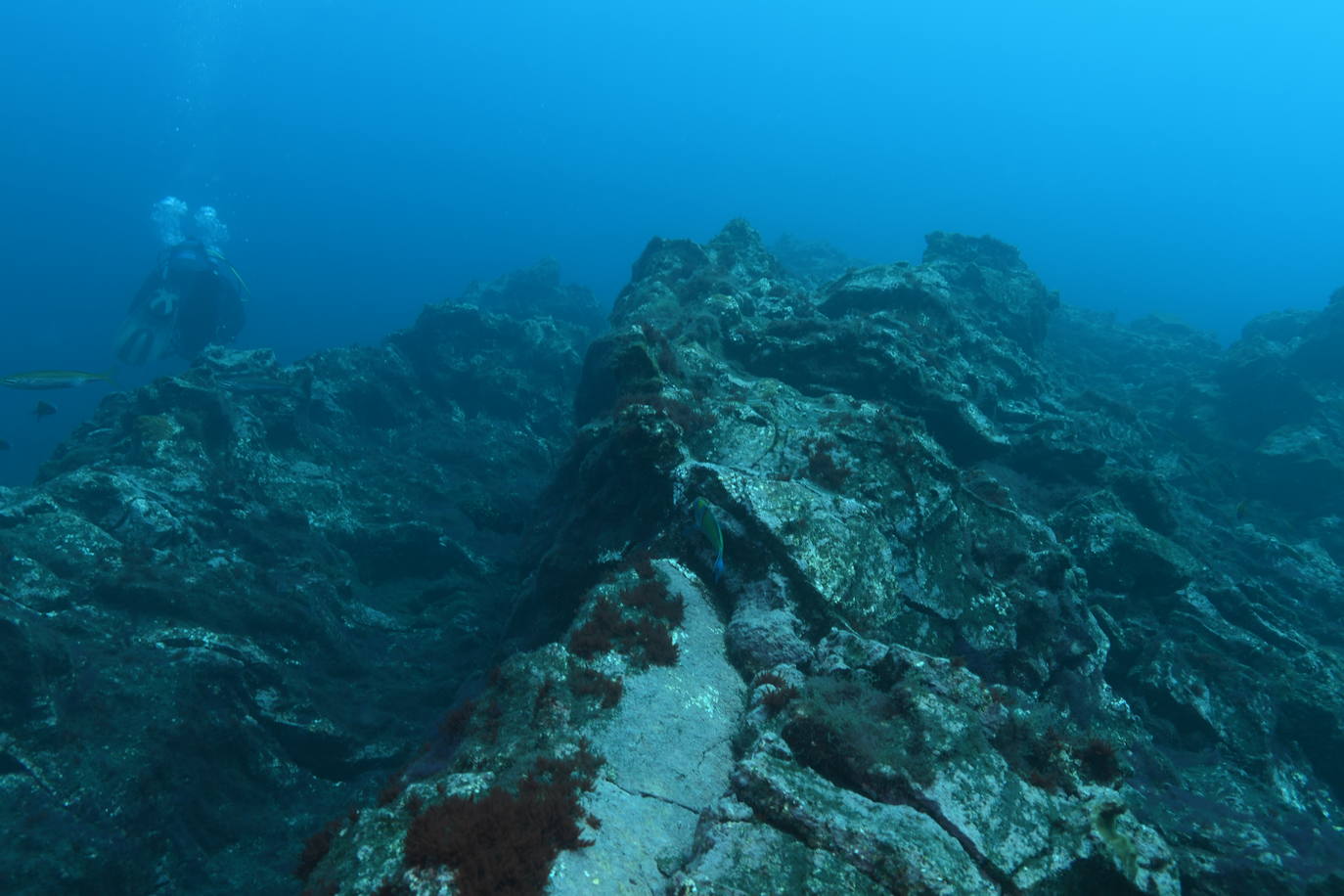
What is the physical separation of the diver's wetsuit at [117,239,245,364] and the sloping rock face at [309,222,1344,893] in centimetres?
2177

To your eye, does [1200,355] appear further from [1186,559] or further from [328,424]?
[328,424]

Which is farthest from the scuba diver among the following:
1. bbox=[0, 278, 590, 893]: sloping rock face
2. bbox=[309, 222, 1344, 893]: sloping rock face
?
bbox=[309, 222, 1344, 893]: sloping rock face

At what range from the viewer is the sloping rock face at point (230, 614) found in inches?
380

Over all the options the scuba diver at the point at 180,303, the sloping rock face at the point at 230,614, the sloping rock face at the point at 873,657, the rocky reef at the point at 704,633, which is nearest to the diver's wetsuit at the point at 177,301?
the scuba diver at the point at 180,303

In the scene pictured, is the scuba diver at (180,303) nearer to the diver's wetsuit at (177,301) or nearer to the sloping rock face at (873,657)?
the diver's wetsuit at (177,301)

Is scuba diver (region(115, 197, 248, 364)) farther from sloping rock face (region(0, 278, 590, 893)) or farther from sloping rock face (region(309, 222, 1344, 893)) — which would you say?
sloping rock face (region(309, 222, 1344, 893))

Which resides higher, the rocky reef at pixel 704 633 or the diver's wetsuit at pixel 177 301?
the diver's wetsuit at pixel 177 301

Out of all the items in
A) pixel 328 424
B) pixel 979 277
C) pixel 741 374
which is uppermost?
pixel 979 277

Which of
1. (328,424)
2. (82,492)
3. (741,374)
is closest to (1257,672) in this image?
(741,374)

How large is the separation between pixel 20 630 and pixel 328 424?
1685 cm

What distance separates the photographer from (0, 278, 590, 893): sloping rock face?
9.66 meters

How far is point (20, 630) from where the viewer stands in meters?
10.0

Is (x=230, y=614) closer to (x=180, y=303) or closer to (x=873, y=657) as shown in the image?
(x=873, y=657)

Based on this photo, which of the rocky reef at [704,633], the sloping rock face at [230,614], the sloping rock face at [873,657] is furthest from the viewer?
the sloping rock face at [230,614]
